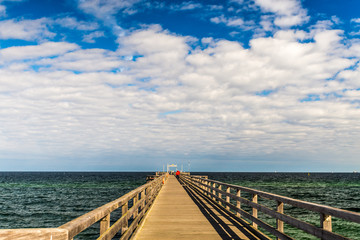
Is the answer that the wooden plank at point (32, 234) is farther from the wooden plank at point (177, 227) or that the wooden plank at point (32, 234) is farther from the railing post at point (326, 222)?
the wooden plank at point (177, 227)

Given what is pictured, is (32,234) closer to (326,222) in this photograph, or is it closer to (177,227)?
(326,222)

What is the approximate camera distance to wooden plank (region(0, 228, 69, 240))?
2000 millimetres

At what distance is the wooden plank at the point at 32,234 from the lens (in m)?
2.00

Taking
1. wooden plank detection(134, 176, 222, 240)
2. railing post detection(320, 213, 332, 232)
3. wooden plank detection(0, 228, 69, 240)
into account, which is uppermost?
wooden plank detection(0, 228, 69, 240)

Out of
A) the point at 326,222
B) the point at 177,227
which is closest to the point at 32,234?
the point at 326,222

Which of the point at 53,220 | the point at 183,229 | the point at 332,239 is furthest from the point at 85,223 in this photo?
the point at 53,220

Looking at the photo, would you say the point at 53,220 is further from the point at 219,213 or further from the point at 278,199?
the point at 278,199

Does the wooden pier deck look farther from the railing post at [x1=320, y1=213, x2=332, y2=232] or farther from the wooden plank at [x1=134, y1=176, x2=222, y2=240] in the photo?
the railing post at [x1=320, y1=213, x2=332, y2=232]

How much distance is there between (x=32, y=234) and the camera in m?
2.10

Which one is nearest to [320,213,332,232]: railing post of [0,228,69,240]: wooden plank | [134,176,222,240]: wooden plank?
[134,176,222,240]: wooden plank

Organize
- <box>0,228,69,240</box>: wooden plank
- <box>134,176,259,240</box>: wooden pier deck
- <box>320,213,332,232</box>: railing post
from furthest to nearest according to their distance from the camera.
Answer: <box>134,176,259,240</box>: wooden pier deck → <box>320,213,332,232</box>: railing post → <box>0,228,69,240</box>: wooden plank

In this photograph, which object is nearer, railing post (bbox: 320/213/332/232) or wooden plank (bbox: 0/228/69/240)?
wooden plank (bbox: 0/228/69/240)

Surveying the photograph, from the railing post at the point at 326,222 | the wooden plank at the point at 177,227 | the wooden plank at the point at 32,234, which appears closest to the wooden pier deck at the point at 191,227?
the wooden plank at the point at 177,227

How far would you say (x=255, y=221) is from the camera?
7.43 m
